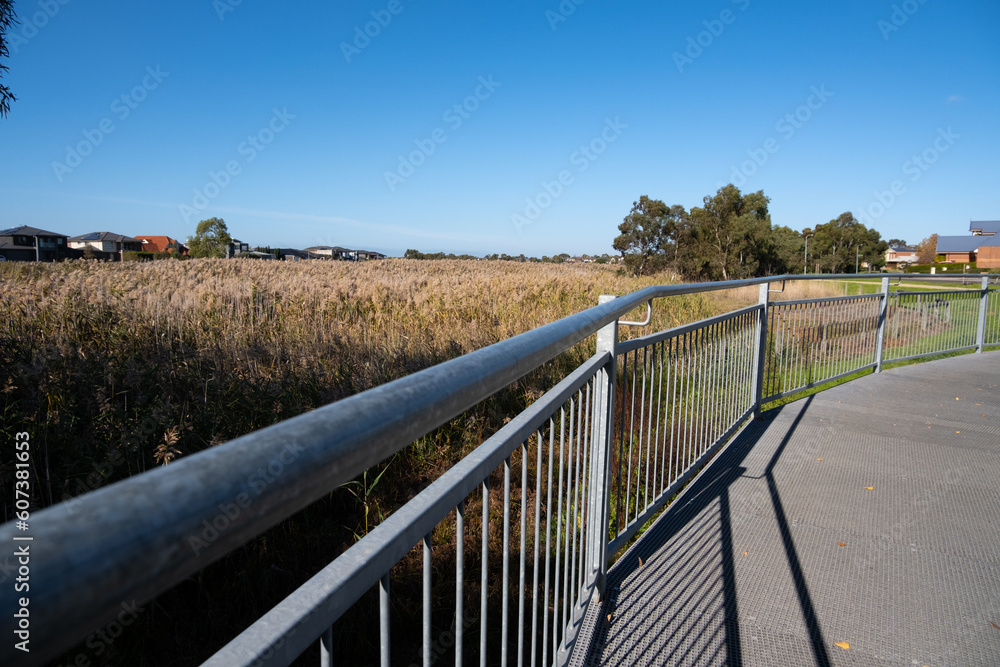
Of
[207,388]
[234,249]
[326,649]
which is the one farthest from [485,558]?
[234,249]

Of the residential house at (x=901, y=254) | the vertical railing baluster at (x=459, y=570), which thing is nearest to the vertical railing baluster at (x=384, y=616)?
the vertical railing baluster at (x=459, y=570)

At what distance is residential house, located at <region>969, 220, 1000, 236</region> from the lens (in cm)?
11476

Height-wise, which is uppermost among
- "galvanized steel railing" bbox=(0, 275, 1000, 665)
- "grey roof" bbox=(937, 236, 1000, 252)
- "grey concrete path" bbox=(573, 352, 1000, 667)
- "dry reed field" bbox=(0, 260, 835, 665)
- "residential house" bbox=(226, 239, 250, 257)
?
"grey roof" bbox=(937, 236, 1000, 252)

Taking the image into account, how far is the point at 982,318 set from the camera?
9.41 meters

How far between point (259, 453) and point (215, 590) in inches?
130

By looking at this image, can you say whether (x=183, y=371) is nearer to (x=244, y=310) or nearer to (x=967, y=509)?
(x=244, y=310)

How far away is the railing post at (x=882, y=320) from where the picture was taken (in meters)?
7.79

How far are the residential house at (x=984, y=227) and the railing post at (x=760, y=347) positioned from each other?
140m

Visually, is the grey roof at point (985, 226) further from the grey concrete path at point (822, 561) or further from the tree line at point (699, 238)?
the grey concrete path at point (822, 561)

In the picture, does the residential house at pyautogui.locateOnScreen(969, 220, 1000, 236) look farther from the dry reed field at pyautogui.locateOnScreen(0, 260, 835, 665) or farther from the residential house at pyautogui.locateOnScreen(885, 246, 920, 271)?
the dry reed field at pyautogui.locateOnScreen(0, 260, 835, 665)

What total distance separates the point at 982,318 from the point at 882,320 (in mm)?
2997

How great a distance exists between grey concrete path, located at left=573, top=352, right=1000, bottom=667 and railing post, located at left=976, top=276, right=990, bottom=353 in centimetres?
513

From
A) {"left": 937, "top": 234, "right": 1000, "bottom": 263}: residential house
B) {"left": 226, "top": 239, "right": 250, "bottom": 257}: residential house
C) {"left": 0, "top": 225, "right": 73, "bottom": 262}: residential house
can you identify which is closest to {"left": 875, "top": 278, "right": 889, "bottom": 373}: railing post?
{"left": 226, "top": 239, "right": 250, "bottom": 257}: residential house

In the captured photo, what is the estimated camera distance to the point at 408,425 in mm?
812
